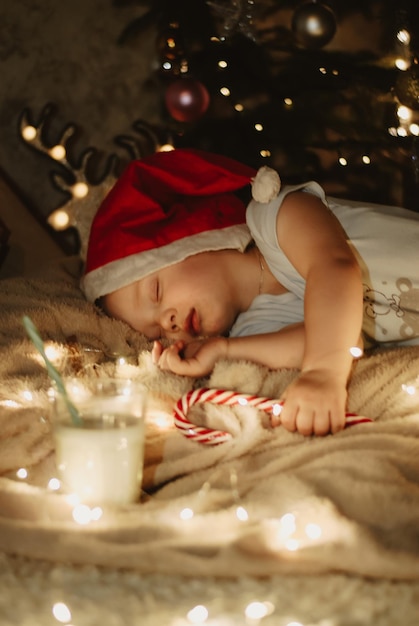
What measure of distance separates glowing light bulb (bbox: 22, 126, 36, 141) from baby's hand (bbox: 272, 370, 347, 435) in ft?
5.71

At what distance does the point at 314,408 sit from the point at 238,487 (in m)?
0.21

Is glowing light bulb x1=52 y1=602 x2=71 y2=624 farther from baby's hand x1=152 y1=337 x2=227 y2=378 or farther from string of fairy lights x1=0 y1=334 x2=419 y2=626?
baby's hand x1=152 y1=337 x2=227 y2=378

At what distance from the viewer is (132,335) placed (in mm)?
1596

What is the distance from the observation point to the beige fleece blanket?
Result: 78 centimetres

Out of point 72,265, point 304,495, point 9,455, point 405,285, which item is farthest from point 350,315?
point 72,265

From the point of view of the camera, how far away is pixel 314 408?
111 cm

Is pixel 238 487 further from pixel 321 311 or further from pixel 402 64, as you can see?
pixel 402 64

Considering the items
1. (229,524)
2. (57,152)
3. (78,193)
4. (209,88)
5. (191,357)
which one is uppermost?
(229,524)

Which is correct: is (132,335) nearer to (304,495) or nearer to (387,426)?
(387,426)

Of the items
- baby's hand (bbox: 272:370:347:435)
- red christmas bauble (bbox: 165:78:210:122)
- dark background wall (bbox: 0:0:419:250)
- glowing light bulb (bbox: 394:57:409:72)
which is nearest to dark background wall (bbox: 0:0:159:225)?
dark background wall (bbox: 0:0:419:250)

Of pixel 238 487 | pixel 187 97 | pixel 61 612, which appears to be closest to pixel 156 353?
pixel 238 487

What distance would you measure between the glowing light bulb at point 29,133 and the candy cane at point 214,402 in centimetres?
162

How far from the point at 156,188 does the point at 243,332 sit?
0.38 m

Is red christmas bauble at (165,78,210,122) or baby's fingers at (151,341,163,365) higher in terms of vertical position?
red christmas bauble at (165,78,210,122)
